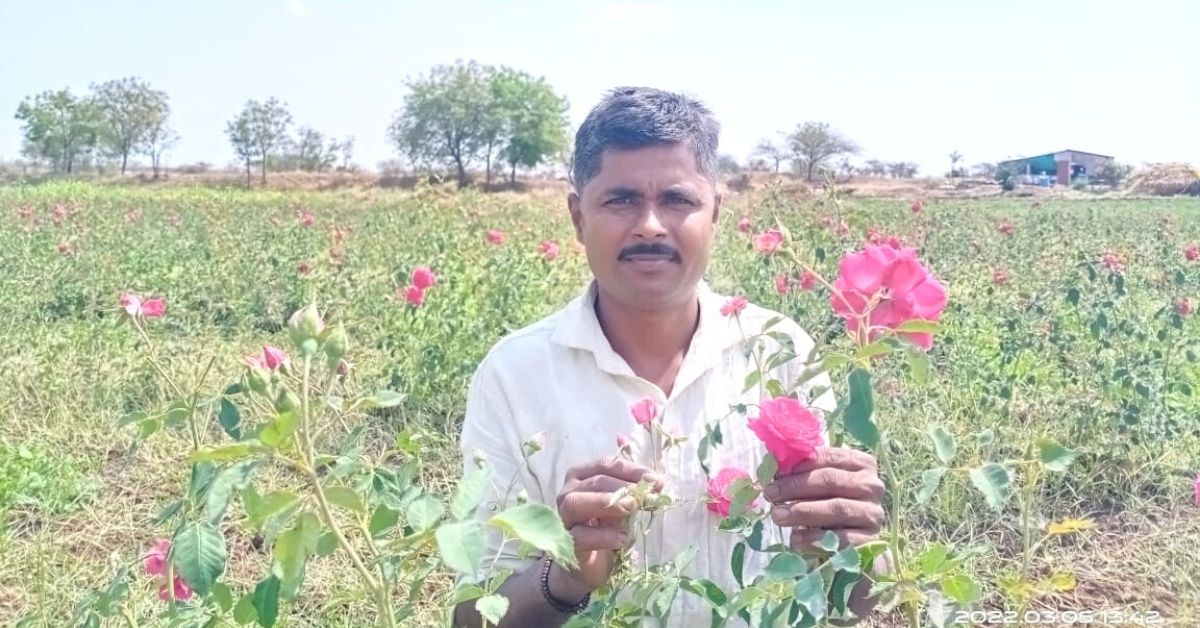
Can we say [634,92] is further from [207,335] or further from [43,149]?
[43,149]

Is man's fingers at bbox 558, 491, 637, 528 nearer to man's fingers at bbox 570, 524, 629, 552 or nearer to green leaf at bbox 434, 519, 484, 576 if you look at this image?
man's fingers at bbox 570, 524, 629, 552

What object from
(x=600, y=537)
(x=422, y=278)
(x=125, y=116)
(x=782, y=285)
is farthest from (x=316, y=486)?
(x=125, y=116)

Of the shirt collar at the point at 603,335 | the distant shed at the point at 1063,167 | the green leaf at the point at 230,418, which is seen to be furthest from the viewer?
the distant shed at the point at 1063,167

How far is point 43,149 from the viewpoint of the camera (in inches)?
1769

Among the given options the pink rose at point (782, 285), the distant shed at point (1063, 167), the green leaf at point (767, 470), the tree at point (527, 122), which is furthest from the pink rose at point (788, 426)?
the tree at point (527, 122)

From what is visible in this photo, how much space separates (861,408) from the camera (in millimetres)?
756

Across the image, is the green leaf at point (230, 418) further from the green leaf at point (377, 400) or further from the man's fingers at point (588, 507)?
the man's fingers at point (588, 507)

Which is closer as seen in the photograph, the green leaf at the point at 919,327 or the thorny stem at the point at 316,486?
the thorny stem at the point at 316,486

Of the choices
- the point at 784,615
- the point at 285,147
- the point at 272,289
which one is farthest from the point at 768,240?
the point at 285,147

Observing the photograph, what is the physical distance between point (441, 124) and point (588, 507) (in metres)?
50.2

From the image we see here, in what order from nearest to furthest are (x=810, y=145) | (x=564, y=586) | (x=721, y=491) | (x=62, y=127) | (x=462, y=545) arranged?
(x=462, y=545) → (x=721, y=491) → (x=564, y=586) → (x=810, y=145) → (x=62, y=127)

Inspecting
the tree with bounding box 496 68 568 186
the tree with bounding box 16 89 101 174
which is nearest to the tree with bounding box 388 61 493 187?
the tree with bounding box 496 68 568 186

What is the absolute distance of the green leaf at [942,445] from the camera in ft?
2.71

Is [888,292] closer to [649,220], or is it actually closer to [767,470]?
[767,470]
